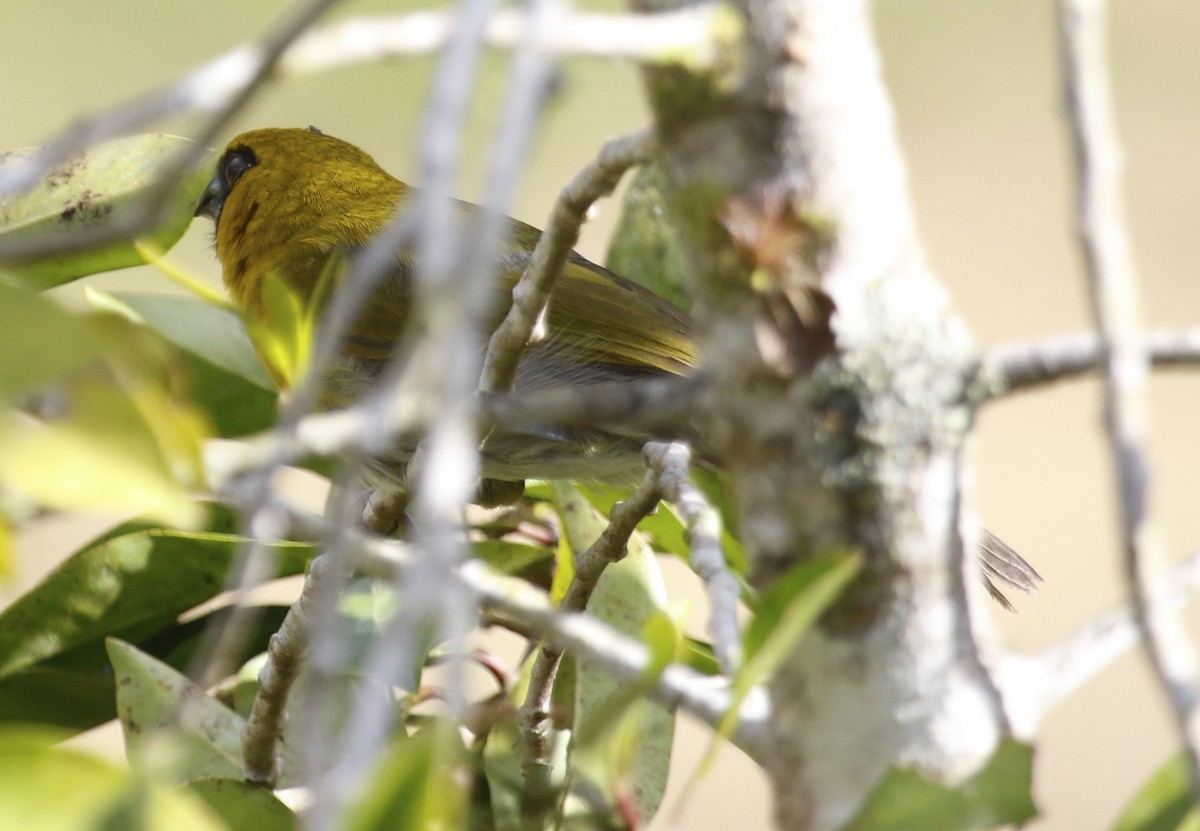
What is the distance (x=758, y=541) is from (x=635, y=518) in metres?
0.62

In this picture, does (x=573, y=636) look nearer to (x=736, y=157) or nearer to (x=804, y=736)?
(x=804, y=736)

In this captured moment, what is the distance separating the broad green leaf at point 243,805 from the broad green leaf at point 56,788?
0.73 meters

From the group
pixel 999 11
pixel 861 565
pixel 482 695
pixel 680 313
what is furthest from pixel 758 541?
pixel 999 11

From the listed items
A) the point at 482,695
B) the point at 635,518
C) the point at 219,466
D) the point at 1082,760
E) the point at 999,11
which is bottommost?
the point at 1082,760

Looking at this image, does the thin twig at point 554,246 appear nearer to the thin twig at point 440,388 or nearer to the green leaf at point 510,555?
the thin twig at point 440,388

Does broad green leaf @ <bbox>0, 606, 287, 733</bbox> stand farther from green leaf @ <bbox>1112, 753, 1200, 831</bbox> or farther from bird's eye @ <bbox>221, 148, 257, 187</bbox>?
bird's eye @ <bbox>221, 148, 257, 187</bbox>

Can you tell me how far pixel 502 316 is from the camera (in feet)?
8.86

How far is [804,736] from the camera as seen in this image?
90 centimetres

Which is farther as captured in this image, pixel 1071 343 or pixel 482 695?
pixel 482 695

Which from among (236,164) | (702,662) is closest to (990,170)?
(236,164)

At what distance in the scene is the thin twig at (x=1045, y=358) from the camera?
0.88 metres

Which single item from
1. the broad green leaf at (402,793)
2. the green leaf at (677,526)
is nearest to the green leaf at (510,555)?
the green leaf at (677,526)

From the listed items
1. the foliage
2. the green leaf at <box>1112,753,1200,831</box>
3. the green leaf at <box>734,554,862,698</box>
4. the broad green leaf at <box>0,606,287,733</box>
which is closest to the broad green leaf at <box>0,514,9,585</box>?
the foliage

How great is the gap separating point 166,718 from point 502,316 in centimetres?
126
